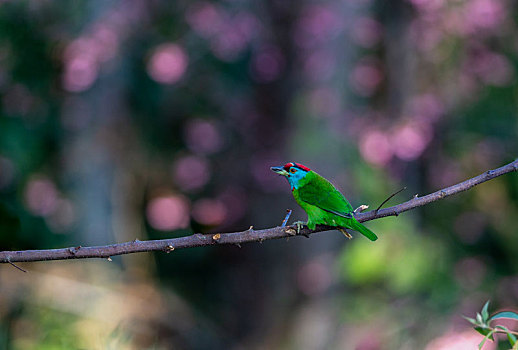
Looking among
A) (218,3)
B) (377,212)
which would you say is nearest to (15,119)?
(218,3)

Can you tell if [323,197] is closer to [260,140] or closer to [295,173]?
[295,173]

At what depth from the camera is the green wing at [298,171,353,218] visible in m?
1.91

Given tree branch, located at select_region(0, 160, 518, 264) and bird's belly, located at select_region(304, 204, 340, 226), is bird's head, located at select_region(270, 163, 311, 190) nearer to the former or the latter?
bird's belly, located at select_region(304, 204, 340, 226)

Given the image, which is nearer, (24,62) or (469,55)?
(24,62)

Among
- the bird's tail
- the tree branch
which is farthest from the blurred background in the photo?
the tree branch

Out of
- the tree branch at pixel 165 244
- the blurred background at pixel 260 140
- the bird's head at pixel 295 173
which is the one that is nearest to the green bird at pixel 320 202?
the bird's head at pixel 295 173

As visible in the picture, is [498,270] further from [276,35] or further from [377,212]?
[377,212]

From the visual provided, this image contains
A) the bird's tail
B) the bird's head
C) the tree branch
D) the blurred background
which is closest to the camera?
the tree branch

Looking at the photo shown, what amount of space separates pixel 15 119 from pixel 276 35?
2430 mm

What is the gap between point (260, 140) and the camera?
6598 mm

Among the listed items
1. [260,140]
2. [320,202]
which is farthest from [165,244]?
[260,140]

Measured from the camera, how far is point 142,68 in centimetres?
609

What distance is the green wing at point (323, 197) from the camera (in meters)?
1.91

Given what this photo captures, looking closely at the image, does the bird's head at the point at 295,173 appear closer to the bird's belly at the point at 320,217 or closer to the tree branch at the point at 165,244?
the bird's belly at the point at 320,217
